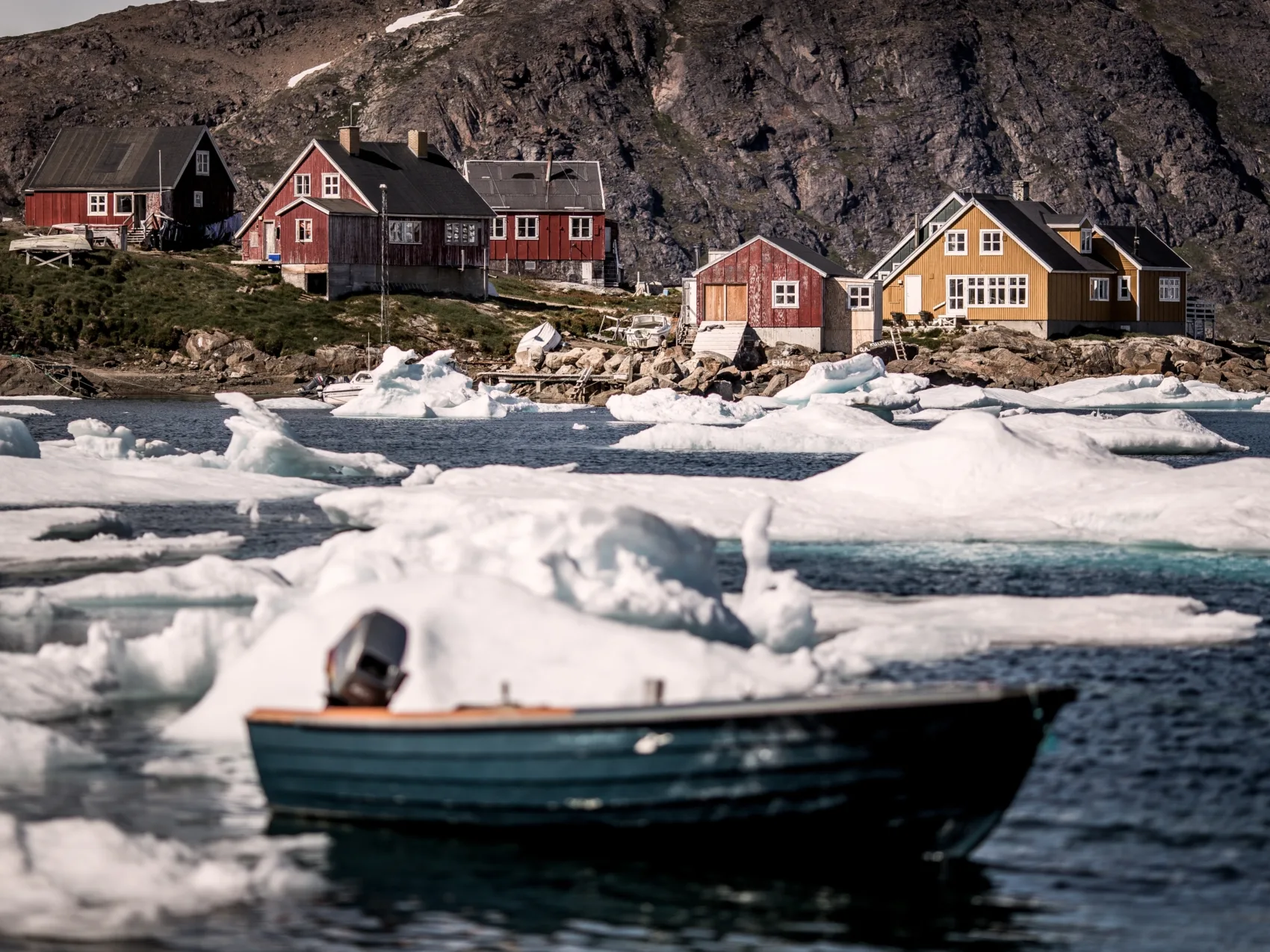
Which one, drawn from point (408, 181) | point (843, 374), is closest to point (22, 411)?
point (843, 374)

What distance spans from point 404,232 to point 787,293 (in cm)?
2080

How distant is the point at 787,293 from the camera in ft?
295

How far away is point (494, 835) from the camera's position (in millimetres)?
14305

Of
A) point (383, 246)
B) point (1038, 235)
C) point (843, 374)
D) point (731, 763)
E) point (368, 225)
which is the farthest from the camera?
point (1038, 235)

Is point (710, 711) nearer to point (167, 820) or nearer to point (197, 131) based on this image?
point (167, 820)

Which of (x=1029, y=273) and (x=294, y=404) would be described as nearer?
(x=294, y=404)

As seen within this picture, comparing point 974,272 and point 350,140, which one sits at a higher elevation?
point 350,140

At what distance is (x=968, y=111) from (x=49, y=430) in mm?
133944

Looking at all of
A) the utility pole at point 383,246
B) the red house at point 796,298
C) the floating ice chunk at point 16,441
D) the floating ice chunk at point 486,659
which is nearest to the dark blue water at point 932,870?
the floating ice chunk at point 486,659

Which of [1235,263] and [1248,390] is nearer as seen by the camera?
[1248,390]

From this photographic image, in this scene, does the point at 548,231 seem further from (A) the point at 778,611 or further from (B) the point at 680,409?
(A) the point at 778,611

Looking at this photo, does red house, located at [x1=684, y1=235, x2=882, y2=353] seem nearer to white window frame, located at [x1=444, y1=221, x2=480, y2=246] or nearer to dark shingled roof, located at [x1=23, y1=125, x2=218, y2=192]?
white window frame, located at [x1=444, y1=221, x2=480, y2=246]

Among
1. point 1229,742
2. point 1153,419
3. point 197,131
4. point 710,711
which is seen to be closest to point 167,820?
point 710,711

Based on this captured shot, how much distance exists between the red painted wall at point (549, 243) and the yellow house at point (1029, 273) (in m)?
24.1
